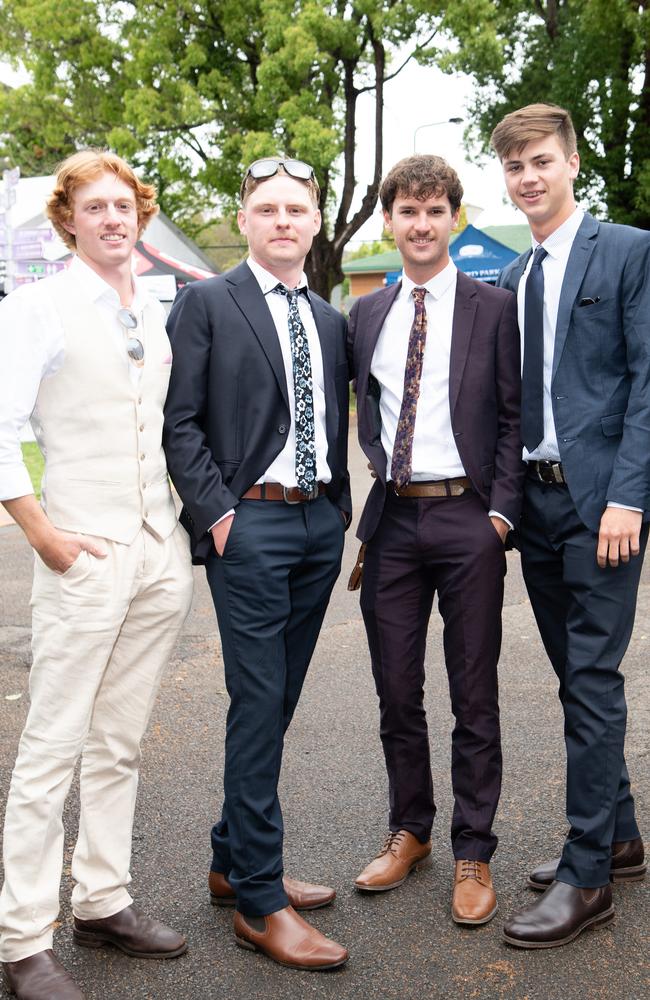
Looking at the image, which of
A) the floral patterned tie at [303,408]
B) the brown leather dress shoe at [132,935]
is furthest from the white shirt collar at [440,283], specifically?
the brown leather dress shoe at [132,935]

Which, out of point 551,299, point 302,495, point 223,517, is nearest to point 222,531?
point 223,517

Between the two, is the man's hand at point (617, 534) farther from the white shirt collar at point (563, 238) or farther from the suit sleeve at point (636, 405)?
the white shirt collar at point (563, 238)

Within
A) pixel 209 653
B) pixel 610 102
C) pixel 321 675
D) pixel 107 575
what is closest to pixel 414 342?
pixel 107 575

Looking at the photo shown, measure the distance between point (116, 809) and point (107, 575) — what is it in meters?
0.75

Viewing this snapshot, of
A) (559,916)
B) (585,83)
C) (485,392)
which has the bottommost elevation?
(559,916)

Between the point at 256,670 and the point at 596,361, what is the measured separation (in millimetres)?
1441

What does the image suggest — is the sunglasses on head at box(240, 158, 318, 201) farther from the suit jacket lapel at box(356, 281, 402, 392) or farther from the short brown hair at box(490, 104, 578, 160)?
the short brown hair at box(490, 104, 578, 160)

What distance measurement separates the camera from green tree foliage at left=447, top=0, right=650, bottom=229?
20.8 meters

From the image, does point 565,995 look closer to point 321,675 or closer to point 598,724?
point 598,724

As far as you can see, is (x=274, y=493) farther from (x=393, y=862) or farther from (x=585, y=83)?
(x=585, y=83)

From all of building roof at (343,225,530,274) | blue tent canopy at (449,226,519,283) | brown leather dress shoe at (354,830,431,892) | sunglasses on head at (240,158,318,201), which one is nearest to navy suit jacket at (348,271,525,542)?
sunglasses on head at (240,158,318,201)

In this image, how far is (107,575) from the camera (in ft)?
9.86

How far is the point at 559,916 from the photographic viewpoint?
318cm

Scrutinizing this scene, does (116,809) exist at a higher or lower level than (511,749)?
higher
